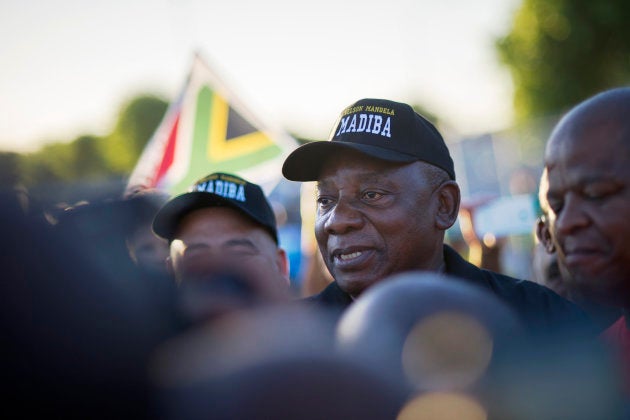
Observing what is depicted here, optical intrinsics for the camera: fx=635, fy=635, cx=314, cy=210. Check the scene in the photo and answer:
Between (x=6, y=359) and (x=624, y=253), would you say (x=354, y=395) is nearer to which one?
(x=6, y=359)

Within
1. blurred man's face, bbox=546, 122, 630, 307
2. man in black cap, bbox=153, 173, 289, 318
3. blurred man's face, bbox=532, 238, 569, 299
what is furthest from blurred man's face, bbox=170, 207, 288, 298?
blurred man's face, bbox=546, 122, 630, 307

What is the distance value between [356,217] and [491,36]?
86.8ft

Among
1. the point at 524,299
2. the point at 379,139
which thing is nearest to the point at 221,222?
the point at 379,139

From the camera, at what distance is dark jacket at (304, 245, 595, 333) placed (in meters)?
2.26

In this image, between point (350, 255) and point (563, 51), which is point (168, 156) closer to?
point (350, 255)

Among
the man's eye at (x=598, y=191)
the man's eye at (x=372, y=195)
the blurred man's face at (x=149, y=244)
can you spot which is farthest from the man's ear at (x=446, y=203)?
the blurred man's face at (x=149, y=244)

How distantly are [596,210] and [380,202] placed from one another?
34.1 inches

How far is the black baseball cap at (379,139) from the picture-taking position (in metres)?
2.50

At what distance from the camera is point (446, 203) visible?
8.84 feet

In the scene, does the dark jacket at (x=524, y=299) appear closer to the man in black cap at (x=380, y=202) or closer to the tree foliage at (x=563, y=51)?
the man in black cap at (x=380, y=202)

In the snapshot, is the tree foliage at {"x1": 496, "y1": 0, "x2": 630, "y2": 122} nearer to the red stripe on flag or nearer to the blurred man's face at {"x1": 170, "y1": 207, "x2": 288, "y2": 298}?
the red stripe on flag

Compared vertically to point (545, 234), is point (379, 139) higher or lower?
higher

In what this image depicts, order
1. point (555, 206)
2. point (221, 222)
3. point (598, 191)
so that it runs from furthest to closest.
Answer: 1. point (221, 222)
2. point (555, 206)
3. point (598, 191)

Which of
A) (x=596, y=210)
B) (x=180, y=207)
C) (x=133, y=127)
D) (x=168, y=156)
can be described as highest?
(x=133, y=127)
